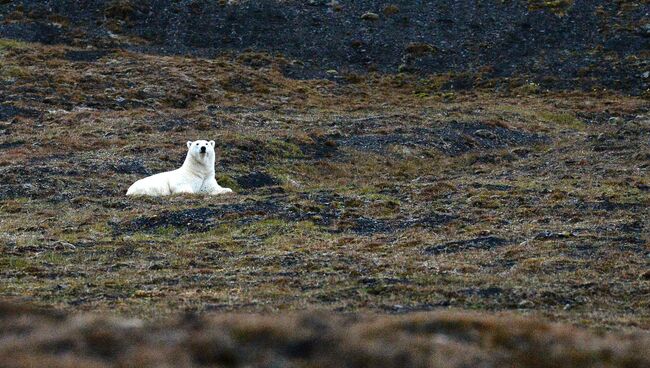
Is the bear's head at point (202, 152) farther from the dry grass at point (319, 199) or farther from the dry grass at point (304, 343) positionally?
the dry grass at point (304, 343)

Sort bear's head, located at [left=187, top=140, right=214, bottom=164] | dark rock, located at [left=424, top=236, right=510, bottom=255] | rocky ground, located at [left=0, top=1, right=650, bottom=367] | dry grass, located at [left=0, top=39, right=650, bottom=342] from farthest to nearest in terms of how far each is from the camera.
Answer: bear's head, located at [left=187, top=140, right=214, bottom=164] < dark rock, located at [left=424, top=236, right=510, bottom=255] < dry grass, located at [left=0, top=39, right=650, bottom=342] < rocky ground, located at [left=0, top=1, right=650, bottom=367]

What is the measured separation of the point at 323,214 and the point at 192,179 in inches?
226

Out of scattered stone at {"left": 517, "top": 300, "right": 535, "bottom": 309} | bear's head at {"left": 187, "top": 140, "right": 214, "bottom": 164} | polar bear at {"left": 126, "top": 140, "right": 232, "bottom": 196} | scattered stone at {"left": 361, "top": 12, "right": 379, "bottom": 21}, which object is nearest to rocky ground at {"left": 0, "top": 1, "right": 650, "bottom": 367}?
scattered stone at {"left": 517, "top": 300, "right": 535, "bottom": 309}

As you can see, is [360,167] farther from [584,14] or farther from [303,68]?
[584,14]

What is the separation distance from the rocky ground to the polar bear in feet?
3.42

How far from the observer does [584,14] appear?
55844 millimetres

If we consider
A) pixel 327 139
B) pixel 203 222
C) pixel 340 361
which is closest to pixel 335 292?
pixel 340 361

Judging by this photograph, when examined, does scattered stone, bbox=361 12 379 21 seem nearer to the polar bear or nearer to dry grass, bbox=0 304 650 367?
the polar bear

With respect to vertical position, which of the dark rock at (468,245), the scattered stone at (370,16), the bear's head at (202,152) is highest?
the dark rock at (468,245)

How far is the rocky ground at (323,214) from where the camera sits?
8.71 metres

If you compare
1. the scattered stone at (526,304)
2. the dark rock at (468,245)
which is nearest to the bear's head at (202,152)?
the dark rock at (468,245)

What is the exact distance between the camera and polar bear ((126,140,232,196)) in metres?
24.8

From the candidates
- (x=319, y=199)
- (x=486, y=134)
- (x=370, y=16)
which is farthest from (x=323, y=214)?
(x=370, y=16)

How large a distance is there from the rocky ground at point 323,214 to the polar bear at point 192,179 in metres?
1.04
